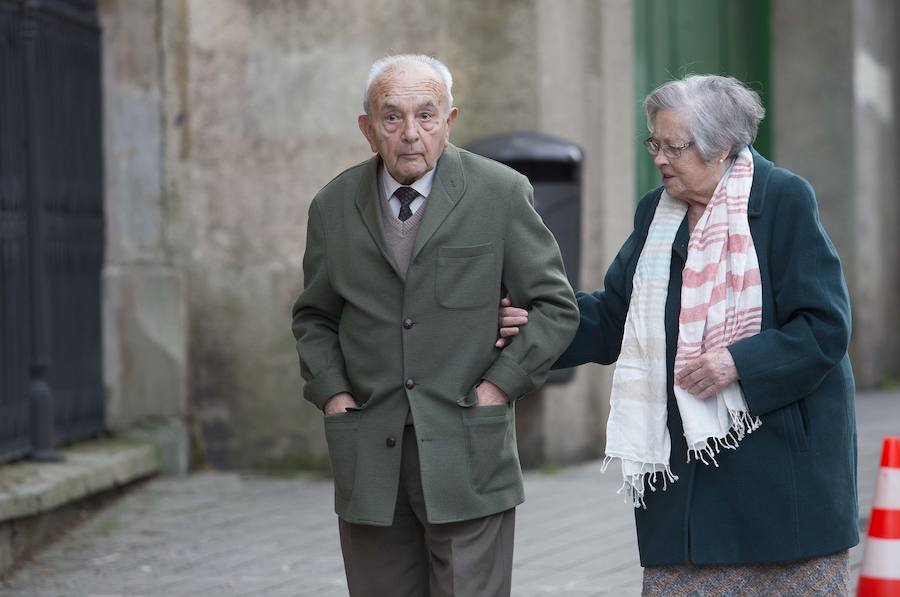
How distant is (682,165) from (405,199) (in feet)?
2.20

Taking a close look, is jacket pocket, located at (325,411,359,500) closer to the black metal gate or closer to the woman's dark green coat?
the woman's dark green coat

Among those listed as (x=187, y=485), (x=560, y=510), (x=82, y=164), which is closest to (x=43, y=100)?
(x=82, y=164)

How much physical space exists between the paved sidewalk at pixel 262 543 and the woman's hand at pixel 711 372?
218 cm

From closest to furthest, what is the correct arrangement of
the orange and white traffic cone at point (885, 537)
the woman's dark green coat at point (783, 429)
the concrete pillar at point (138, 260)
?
the woman's dark green coat at point (783, 429)
the orange and white traffic cone at point (885, 537)
the concrete pillar at point (138, 260)

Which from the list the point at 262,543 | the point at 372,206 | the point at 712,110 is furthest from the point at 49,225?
the point at 712,110

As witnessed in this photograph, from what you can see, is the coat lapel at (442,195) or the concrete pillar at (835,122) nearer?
the coat lapel at (442,195)

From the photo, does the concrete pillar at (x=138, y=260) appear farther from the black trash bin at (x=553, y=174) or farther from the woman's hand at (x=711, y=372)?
the woman's hand at (x=711, y=372)

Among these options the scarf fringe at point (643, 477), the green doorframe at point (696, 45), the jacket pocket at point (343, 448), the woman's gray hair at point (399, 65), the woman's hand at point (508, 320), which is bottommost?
the scarf fringe at point (643, 477)

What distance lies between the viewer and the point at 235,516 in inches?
286

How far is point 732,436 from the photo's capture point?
3.53 m

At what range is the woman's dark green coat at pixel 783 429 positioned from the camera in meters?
3.45

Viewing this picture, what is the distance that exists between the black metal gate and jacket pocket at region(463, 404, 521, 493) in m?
3.95

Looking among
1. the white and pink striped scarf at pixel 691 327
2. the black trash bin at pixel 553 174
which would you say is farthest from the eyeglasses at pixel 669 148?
the black trash bin at pixel 553 174

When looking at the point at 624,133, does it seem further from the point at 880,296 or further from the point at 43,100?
the point at 880,296
